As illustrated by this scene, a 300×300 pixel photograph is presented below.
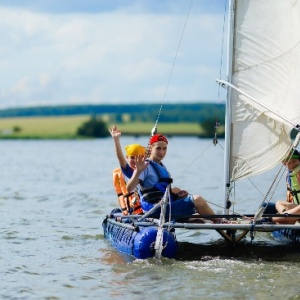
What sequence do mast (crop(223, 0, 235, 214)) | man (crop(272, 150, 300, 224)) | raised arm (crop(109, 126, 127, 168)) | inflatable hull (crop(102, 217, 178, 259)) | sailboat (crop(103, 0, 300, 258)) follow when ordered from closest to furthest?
inflatable hull (crop(102, 217, 178, 259)), raised arm (crop(109, 126, 127, 168)), sailboat (crop(103, 0, 300, 258)), man (crop(272, 150, 300, 224)), mast (crop(223, 0, 235, 214))

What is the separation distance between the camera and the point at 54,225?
2391 cm

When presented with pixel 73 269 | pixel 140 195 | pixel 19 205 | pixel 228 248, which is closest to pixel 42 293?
pixel 73 269

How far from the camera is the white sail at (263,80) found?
17.0 metres

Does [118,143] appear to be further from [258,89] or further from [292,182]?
[292,182]

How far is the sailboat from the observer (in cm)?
1695

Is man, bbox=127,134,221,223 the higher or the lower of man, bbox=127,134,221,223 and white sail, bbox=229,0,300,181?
the lower

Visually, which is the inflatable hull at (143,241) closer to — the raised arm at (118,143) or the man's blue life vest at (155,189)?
the man's blue life vest at (155,189)

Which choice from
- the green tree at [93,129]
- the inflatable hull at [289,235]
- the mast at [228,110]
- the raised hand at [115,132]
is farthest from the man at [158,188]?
the green tree at [93,129]

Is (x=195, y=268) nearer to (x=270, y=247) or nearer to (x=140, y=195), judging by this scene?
(x=140, y=195)

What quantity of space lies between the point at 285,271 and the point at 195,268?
1.53 meters

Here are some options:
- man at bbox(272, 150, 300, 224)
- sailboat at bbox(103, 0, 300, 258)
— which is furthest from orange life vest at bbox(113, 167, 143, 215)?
man at bbox(272, 150, 300, 224)

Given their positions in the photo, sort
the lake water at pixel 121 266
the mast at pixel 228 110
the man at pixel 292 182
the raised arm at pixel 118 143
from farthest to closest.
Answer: the mast at pixel 228 110 < the man at pixel 292 182 < the raised arm at pixel 118 143 < the lake water at pixel 121 266

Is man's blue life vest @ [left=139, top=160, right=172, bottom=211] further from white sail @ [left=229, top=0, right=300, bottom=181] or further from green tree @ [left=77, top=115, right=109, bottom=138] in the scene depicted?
green tree @ [left=77, top=115, right=109, bottom=138]

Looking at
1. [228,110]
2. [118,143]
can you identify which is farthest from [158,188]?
[228,110]
